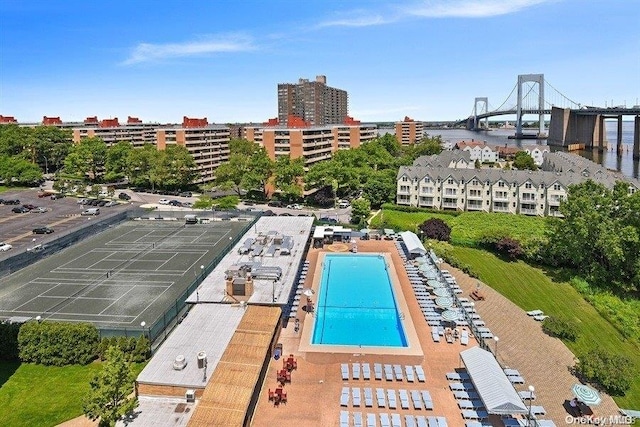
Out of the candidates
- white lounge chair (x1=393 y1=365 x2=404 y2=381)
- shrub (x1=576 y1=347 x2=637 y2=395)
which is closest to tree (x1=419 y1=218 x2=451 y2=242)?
shrub (x1=576 y1=347 x2=637 y2=395)

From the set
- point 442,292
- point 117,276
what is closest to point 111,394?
point 117,276

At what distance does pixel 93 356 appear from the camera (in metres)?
26.8

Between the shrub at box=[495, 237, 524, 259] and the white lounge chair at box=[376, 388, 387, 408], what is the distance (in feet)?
94.3

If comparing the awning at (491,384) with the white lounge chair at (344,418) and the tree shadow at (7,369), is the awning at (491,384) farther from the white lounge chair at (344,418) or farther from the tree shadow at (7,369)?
the tree shadow at (7,369)

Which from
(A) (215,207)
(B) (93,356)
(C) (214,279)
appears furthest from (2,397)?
Answer: (A) (215,207)

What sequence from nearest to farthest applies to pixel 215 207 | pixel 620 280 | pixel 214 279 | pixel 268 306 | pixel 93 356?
1. pixel 93 356
2. pixel 268 306
3. pixel 214 279
4. pixel 620 280
5. pixel 215 207

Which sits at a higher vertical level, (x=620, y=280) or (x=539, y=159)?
(x=539, y=159)

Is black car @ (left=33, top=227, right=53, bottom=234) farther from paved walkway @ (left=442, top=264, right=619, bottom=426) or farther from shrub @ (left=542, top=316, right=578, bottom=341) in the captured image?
shrub @ (left=542, top=316, right=578, bottom=341)

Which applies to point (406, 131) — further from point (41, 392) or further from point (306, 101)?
point (41, 392)

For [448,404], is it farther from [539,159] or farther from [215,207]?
[539,159]

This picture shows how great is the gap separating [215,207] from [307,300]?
34.9 m

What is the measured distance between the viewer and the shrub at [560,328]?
31031mm

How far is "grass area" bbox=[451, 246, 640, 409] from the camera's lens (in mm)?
30827

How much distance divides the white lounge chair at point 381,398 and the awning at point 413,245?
2160 cm
